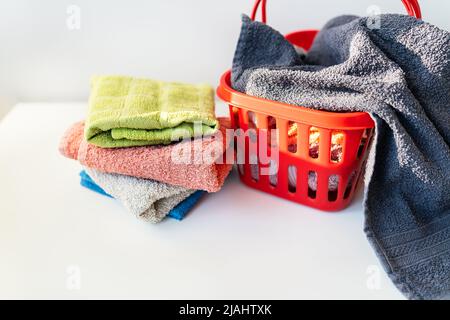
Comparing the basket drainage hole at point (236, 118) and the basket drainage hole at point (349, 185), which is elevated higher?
the basket drainage hole at point (236, 118)

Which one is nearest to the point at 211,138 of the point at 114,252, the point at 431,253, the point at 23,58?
the point at 114,252

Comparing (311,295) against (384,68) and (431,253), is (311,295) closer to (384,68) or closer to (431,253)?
(431,253)

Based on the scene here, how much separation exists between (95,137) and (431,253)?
1.65 ft

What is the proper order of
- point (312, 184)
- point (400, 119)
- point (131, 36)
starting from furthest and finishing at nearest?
1. point (131, 36)
2. point (312, 184)
3. point (400, 119)

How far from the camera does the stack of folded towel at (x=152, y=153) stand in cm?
66

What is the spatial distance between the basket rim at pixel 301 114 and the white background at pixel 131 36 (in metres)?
0.29

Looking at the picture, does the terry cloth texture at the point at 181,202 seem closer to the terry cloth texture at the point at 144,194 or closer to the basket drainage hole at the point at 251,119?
the terry cloth texture at the point at 144,194

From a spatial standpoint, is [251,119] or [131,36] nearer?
[251,119]

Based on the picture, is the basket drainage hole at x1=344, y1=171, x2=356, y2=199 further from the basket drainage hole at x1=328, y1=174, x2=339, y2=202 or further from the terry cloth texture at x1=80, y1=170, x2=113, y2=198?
the terry cloth texture at x1=80, y1=170, x2=113, y2=198

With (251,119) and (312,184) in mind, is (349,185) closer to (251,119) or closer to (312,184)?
(312,184)

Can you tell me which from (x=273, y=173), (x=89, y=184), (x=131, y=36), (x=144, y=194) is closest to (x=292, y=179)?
(x=273, y=173)

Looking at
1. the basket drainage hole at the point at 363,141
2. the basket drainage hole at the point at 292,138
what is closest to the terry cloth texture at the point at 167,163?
the basket drainage hole at the point at 292,138

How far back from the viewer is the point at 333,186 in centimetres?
71

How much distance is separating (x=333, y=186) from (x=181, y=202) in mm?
240
